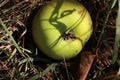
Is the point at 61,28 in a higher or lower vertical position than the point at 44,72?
higher

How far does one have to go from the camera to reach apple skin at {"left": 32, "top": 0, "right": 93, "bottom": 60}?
149cm

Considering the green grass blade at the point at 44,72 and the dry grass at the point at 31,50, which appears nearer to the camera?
A: the green grass blade at the point at 44,72

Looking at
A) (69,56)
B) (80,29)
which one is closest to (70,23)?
(80,29)

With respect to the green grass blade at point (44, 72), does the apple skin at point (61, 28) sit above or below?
above

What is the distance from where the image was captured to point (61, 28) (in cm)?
149

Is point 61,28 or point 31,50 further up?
point 61,28

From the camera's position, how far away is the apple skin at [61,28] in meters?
1.49

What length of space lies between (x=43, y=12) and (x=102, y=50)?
349 millimetres

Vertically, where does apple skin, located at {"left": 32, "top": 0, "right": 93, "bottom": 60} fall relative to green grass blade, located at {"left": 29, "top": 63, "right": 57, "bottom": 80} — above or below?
above

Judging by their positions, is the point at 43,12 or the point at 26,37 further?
the point at 26,37

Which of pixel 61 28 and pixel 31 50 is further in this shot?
pixel 31 50

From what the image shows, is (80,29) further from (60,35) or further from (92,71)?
(92,71)

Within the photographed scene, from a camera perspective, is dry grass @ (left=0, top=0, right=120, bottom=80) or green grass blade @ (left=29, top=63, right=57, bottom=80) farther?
dry grass @ (left=0, top=0, right=120, bottom=80)

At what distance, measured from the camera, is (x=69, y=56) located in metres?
1.56
